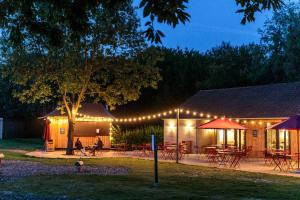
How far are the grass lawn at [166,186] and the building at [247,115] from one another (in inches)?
293

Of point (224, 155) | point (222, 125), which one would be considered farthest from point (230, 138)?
point (224, 155)

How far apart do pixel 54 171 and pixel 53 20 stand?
10.8 metres

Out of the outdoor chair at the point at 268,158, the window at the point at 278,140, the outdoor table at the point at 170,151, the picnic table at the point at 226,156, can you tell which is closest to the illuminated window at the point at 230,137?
the window at the point at 278,140

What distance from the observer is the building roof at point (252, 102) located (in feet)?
82.5

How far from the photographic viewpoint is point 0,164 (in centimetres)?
2002

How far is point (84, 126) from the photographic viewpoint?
33000 millimetres

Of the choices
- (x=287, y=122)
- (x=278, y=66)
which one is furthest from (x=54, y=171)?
(x=278, y=66)

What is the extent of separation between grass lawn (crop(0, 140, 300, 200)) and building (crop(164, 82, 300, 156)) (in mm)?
7450

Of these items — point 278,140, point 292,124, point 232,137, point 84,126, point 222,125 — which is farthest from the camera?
point 84,126

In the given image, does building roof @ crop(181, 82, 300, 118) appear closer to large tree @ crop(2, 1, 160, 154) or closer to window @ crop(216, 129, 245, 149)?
window @ crop(216, 129, 245, 149)

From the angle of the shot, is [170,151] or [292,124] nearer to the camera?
[292,124]

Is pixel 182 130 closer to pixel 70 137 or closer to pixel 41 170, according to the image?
pixel 70 137

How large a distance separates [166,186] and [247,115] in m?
13.2

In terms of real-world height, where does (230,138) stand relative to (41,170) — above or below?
above
